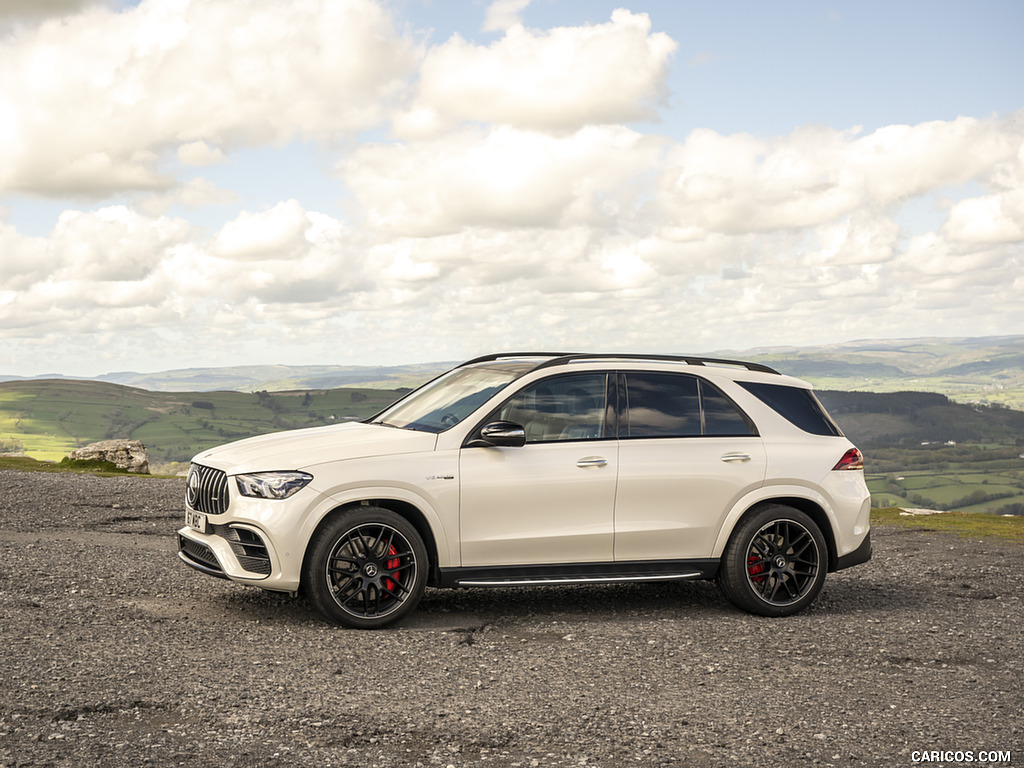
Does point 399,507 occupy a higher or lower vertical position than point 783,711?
higher

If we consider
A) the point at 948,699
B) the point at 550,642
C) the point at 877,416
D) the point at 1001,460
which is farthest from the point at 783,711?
the point at 877,416

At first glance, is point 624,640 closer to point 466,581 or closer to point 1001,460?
point 466,581

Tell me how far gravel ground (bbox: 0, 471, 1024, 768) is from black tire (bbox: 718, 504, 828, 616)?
0.71 ft

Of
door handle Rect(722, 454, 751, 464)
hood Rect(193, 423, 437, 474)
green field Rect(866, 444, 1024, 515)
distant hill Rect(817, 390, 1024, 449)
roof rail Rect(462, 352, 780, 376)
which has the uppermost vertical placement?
roof rail Rect(462, 352, 780, 376)

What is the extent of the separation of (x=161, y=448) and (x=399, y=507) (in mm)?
128281

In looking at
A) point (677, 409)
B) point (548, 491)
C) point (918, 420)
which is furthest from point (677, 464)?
point (918, 420)

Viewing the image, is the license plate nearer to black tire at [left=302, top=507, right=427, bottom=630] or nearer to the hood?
the hood

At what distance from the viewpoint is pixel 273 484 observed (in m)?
7.11

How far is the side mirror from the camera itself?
7.23 metres

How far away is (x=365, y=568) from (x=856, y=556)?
4510 mm

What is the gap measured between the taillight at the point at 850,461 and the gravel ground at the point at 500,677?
1363 mm

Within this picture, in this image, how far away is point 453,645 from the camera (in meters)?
6.90

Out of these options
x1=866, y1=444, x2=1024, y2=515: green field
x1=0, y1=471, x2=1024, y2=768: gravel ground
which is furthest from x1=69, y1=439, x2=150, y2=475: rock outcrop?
x1=866, y1=444, x2=1024, y2=515: green field

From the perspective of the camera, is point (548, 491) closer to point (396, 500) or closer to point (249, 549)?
point (396, 500)
